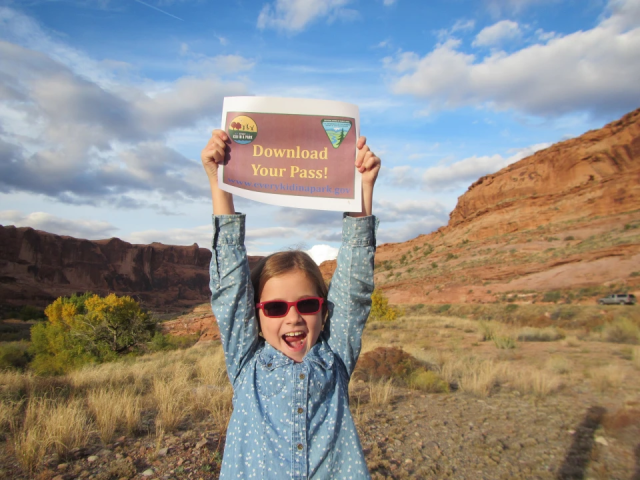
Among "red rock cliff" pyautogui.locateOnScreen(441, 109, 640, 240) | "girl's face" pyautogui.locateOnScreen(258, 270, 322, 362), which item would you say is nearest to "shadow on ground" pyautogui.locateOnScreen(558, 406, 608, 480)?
"girl's face" pyautogui.locateOnScreen(258, 270, 322, 362)

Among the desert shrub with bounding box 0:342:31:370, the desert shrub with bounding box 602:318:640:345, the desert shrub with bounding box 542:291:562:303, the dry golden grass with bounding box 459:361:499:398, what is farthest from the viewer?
the desert shrub with bounding box 542:291:562:303

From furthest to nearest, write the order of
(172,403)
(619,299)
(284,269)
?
(619,299)
(172,403)
(284,269)

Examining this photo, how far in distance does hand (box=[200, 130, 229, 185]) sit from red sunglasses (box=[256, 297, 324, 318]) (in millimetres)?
555

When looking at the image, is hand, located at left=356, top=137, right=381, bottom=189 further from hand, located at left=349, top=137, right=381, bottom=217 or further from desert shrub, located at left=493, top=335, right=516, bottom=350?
desert shrub, located at left=493, top=335, right=516, bottom=350

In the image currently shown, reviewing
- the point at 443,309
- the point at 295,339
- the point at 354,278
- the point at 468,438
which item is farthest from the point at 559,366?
the point at 443,309

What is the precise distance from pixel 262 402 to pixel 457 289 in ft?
111

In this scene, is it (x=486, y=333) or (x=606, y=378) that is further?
(x=486, y=333)

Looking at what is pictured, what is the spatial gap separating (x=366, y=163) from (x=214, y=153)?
2.10ft

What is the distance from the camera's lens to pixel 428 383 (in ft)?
20.2

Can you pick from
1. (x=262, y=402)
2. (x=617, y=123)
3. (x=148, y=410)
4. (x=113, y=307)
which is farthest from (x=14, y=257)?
(x=617, y=123)

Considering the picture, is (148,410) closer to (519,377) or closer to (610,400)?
(519,377)

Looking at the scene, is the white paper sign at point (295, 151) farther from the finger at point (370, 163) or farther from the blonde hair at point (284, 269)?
the blonde hair at point (284, 269)

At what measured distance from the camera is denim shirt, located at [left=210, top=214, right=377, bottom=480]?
4.63 feet

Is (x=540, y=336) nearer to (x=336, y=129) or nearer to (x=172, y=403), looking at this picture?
(x=172, y=403)
